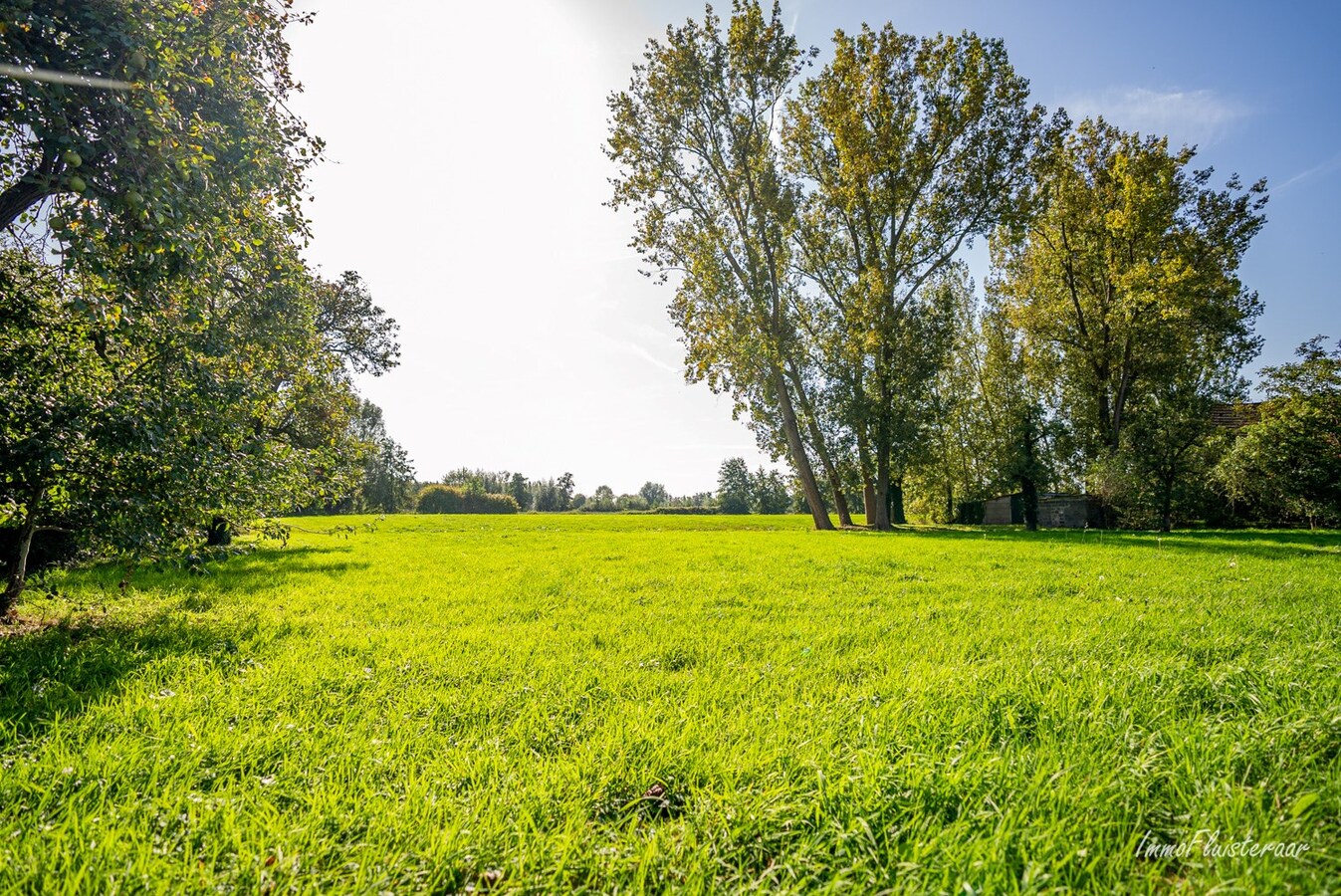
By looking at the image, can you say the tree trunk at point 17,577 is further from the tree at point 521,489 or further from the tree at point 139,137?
the tree at point 521,489

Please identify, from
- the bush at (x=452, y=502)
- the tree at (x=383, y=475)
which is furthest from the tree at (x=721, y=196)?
the tree at (x=383, y=475)

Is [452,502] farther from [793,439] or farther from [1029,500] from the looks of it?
[1029,500]

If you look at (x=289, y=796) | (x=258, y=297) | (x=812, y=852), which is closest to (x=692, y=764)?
(x=812, y=852)

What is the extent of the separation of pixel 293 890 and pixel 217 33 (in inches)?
278

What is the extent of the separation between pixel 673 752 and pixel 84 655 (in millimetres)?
5524

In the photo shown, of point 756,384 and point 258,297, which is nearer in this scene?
point 258,297

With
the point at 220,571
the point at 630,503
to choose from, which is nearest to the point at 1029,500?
the point at 220,571

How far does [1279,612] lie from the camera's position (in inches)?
240

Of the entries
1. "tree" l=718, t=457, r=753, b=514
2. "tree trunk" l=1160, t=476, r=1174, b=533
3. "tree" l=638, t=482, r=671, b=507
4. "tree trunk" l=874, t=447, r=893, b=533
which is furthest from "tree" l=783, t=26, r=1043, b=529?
"tree" l=638, t=482, r=671, b=507

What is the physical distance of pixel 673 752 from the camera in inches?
117

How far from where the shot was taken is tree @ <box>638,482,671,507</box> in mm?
147375

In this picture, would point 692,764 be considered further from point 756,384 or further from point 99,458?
point 756,384

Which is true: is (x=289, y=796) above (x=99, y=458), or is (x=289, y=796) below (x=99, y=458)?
below

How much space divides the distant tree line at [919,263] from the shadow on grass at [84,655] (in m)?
20.6
